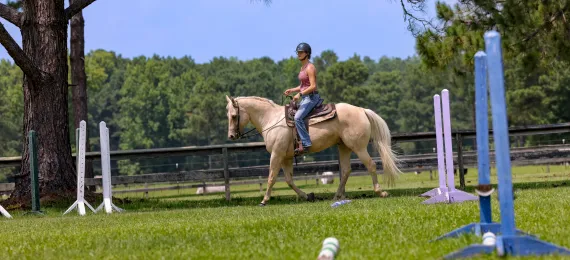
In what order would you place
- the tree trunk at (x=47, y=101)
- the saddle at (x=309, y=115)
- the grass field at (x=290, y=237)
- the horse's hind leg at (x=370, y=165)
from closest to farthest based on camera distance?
the grass field at (x=290, y=237) < the saddle at (x=309, y=115) < the horse's hind leg at (x=370, y=165) < the tree trunk at (x=47, y=101)

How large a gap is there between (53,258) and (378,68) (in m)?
141

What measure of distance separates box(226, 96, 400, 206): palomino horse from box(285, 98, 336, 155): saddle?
22 mm

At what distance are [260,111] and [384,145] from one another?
2.11 metres

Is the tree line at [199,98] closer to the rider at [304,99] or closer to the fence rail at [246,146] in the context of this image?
the fence rail at [246,146]

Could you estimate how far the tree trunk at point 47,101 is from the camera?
47.0 ft

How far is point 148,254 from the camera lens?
5.75m

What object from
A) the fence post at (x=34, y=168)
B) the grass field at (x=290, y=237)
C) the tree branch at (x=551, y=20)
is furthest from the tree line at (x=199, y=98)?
the grass field at (x=290, y=237)

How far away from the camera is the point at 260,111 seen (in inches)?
545

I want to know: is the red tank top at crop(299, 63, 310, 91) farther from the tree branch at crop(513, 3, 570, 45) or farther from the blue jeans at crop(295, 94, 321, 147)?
the tree branch at crop(513, 3, 570, 45)

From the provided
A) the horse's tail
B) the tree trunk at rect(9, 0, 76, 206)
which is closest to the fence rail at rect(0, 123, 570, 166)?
the tree trunk at rect(9, 0, 76, 206)

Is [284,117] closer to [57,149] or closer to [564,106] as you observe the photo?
[57,149]

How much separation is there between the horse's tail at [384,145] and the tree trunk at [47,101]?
5.24 metres

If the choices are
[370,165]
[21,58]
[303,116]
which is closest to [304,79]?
[303,116]

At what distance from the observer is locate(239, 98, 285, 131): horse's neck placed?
13758mm
